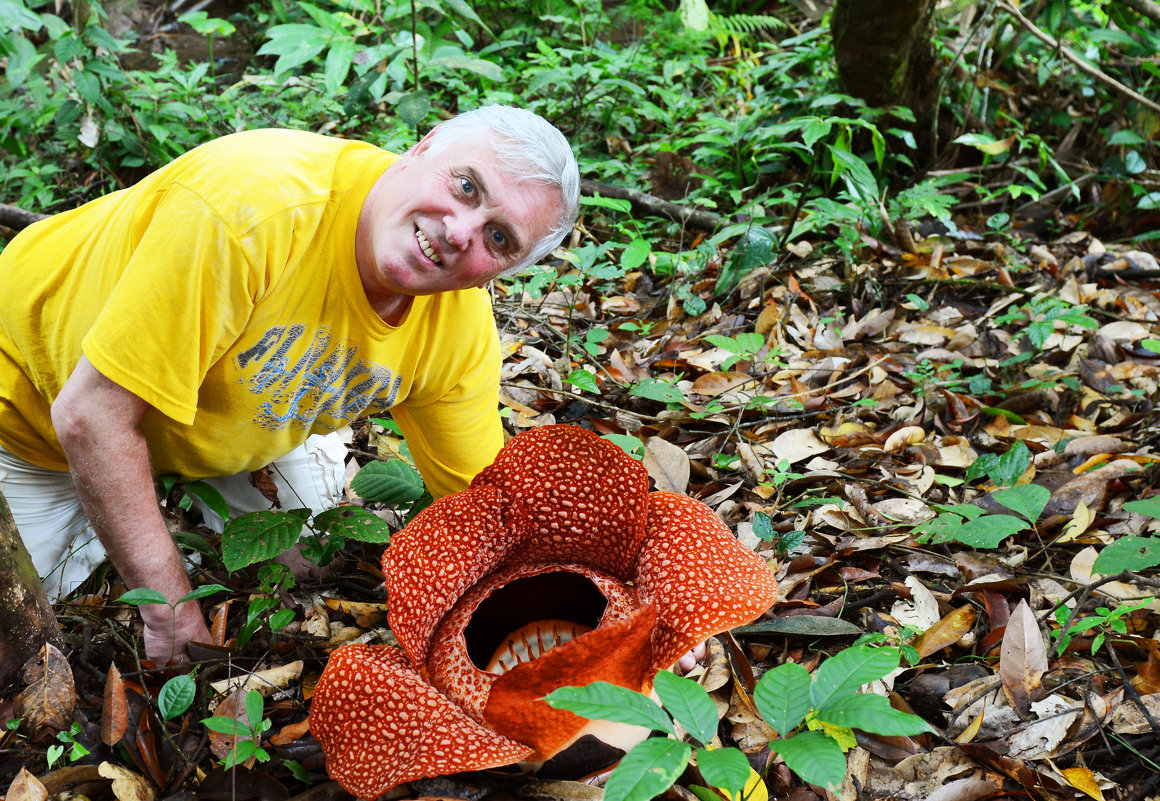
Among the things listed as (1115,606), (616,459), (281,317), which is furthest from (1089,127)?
(281,317)

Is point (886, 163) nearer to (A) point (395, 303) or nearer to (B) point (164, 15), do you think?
(A) point (395, 303)

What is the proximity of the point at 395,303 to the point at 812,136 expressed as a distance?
2.52 metres

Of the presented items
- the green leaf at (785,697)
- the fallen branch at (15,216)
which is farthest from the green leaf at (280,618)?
the fallen branch at (15,216)

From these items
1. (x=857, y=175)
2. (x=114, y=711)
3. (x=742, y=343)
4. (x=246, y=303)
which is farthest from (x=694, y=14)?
(x=114, y=711)

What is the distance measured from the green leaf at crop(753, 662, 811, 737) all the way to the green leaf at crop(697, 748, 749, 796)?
14 cm

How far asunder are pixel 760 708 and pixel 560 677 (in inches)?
13.8

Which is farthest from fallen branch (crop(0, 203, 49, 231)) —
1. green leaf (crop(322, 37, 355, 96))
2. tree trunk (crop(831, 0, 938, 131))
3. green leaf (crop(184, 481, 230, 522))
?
tree trunk (crop(831, 0, 938, 131))

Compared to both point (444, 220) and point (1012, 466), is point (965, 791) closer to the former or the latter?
point (1012, 466)

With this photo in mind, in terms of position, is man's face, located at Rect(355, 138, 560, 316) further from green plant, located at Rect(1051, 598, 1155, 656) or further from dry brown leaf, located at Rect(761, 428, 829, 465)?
green plant, located at Rect(1051, 598, 1155, 656)

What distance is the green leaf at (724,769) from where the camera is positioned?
4.21 ft

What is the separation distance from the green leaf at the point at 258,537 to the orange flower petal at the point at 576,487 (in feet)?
1.79

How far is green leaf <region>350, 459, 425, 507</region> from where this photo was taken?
2.54 meters

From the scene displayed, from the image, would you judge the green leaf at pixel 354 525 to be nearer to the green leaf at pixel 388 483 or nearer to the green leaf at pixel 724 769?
the green leaf at pixel 388 483

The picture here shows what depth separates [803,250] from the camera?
4320mm
